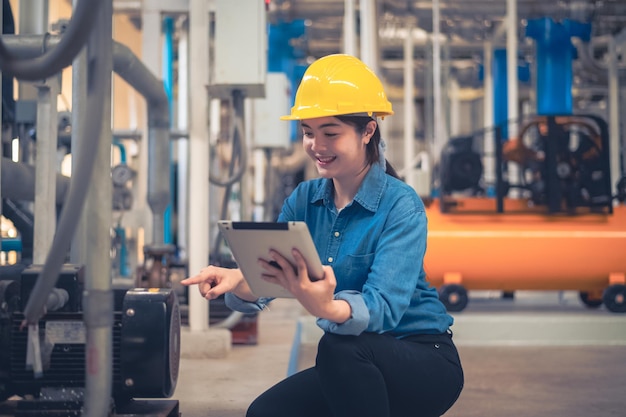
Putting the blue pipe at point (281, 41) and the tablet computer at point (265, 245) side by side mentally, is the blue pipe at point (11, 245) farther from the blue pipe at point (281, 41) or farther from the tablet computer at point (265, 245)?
the blue pipe at point (281, 41)

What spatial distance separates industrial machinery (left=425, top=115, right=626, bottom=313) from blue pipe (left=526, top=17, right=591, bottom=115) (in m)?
1.20

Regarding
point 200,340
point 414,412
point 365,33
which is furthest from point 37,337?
point 365,33

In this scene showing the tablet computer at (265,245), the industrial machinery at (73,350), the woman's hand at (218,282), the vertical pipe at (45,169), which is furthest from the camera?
the vertical pipe at (45,169)

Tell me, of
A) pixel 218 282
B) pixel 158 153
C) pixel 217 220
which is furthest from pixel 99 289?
pixel 217 220

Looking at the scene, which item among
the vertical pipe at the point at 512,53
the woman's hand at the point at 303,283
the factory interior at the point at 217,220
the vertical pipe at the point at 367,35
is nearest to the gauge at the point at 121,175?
the factory interior at the point at 217,220

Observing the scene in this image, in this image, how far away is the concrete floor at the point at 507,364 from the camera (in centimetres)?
230

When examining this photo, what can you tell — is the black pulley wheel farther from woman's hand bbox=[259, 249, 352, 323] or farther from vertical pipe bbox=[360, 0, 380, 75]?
woman's hand bbox=[259, 249, 352, 323]

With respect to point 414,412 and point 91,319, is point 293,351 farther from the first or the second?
point 91,319

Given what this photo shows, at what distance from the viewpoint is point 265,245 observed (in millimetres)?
1198

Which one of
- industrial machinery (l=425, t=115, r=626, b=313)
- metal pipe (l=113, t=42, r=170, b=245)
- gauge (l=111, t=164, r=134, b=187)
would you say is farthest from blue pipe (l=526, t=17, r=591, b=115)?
metal pipe (l=113, t=42, r=170, b=245)

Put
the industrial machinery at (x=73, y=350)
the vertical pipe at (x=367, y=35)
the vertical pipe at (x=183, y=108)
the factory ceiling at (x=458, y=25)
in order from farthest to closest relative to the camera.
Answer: the factory ceiling at (x=458, y=25) < the vertical pipe at (x=183, y=108) < the vertical pipe at (x=367, y=35) < the industrial machinery at (x=73, y=350)

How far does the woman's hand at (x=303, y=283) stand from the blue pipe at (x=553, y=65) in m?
4.50

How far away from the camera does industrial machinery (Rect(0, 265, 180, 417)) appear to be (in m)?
1.76

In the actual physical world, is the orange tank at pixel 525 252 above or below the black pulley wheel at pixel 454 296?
above
